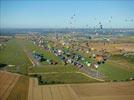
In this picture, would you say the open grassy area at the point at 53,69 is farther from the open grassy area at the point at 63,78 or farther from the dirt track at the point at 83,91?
the dirt track at the point at 83,91

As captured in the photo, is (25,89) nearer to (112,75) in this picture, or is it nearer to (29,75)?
(29,75)

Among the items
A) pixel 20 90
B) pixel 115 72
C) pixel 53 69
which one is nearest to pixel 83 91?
pixel 20 90

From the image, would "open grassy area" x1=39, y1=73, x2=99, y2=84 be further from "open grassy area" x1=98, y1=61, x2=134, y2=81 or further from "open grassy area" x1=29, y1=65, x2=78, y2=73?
"open grassy area" x1=98, y1=61, x2=134, y2=81

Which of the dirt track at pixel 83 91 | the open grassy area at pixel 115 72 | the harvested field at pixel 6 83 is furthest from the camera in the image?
the open grassy area at pixel 115 72

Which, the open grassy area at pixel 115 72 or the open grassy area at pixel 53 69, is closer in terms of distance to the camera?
the open grassy area at pixel 115 72

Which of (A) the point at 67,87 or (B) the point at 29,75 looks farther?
(B) the point at 29,75

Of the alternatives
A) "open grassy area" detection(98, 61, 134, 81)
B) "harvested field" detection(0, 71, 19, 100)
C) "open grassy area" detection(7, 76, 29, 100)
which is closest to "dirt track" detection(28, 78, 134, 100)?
"open grassy area" detection(7, 76, 29, 100)

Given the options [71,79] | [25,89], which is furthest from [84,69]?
[25,89]

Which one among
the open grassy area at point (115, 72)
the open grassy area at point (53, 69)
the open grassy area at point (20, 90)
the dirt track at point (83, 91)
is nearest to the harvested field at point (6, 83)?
the open grassy area at point (20, 90)

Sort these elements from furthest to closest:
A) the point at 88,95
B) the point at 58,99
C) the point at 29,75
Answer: the point at 29,75 → the point at 88,95 → the point at 58,99
